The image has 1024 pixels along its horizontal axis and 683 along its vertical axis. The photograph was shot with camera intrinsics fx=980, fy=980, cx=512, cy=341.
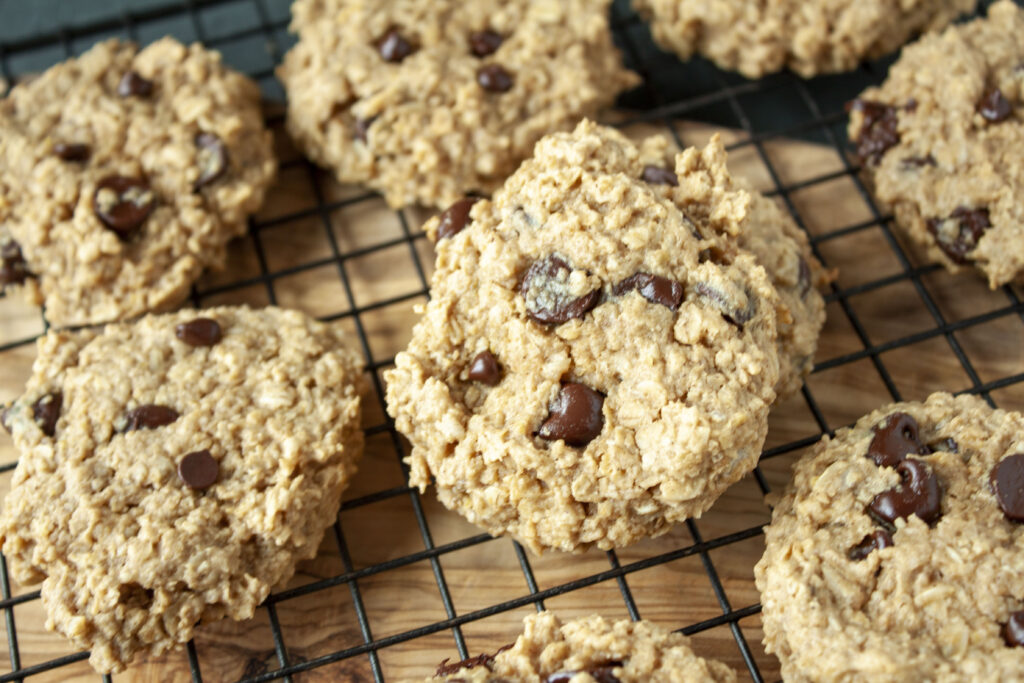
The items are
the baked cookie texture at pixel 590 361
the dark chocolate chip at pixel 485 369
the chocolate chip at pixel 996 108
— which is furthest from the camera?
the chocolate chip at pixel 996 108

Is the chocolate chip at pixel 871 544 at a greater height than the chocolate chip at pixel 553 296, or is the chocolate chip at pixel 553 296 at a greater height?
the chocolate chip at pixel 553 296

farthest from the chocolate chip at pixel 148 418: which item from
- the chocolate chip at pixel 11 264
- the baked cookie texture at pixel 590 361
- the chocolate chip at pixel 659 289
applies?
the chocolate chip at pixel 659 289

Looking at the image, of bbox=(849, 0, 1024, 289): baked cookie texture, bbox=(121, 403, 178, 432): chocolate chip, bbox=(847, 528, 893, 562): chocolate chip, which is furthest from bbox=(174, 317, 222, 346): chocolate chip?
bbox=(849, 0, 1024, 289): baked cookie texture

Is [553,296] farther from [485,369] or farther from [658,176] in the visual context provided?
[658,176]

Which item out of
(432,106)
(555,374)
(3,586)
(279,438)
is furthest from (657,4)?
(3,586)

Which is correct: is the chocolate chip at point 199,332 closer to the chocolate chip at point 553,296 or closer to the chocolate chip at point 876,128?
the chocolate chip at point 553,296

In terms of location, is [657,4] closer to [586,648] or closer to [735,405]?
[735,405]

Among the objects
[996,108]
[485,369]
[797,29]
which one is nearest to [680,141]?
[797,29]
